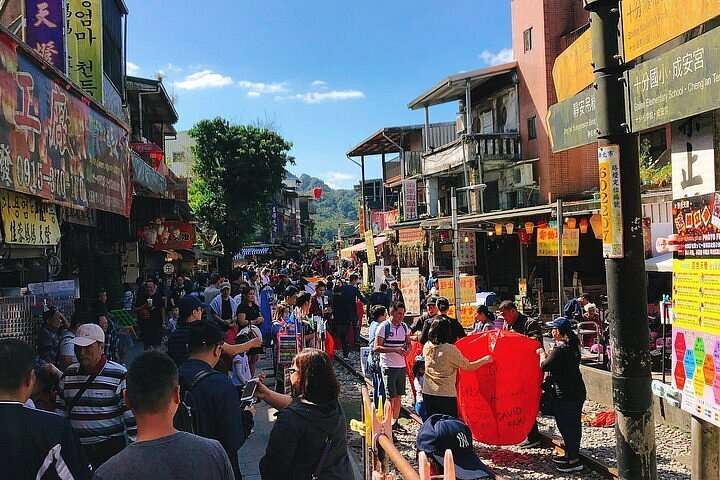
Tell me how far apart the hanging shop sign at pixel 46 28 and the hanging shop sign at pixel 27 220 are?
10.8 ft

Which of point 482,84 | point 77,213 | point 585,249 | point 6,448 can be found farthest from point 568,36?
point 6,448

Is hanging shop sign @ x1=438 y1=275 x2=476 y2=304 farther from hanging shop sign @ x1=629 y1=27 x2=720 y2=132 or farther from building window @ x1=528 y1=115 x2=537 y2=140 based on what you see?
building window @ x1=528 y1=115 x2=537 y2=140

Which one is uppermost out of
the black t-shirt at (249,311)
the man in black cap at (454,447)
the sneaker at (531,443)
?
the black t-shirt at (249,311)

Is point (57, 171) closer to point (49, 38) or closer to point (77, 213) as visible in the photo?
point (49, 38)

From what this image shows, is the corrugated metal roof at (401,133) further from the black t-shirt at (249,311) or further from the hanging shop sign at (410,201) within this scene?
the black t-shirt at (249,311)

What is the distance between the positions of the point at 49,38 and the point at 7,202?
15.0 feet

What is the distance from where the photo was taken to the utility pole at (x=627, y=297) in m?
3.07

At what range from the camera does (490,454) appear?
7.28m

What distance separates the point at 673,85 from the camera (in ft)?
10.8

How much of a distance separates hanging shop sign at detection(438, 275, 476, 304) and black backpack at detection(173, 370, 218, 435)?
9472 mm

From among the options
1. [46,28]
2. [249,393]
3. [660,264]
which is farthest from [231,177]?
[249,393]

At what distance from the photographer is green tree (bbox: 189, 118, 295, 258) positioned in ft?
111

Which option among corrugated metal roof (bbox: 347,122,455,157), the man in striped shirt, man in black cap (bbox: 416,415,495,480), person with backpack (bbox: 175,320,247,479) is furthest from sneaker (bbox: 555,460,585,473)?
corrugated metal roof (bbox: 347,122,455,157)

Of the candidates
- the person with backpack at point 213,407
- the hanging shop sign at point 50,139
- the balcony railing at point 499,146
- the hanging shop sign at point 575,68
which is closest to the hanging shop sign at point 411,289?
the hanging shop sign at point 50,139
